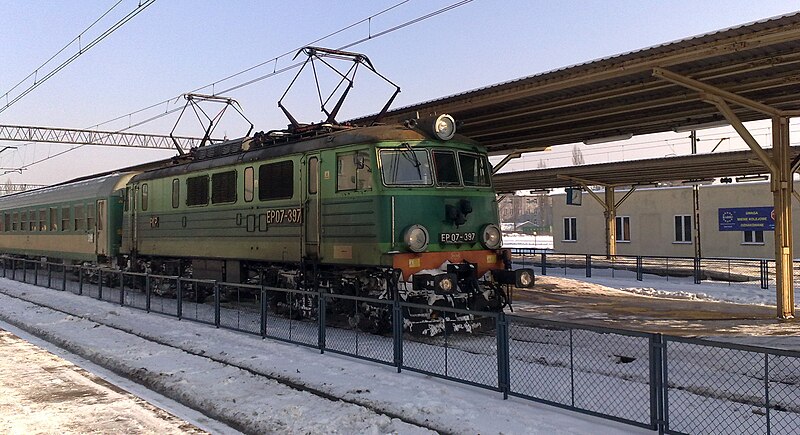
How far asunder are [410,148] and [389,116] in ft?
21.0

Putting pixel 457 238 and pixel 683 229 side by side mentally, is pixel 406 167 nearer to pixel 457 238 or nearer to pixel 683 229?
pixel 457 238

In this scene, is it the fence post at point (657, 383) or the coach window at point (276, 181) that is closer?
the fence post at point (657, 383)

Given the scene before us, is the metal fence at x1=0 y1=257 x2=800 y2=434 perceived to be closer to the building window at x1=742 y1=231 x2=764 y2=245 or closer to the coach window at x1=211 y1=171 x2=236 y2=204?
the coach window at x1=211 y1=171 x2=236 y2=204

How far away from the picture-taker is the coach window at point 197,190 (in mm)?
15195

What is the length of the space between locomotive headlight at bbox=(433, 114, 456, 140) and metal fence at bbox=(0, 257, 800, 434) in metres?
3.29

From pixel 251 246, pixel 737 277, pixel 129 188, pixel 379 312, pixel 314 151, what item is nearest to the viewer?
pixel 379 312

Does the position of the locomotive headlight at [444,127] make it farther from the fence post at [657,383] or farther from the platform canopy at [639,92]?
the fence post at [657,383]

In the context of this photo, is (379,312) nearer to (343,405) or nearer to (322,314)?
(322,314)

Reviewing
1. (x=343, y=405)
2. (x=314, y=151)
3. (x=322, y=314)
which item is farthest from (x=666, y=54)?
(x=343, y=405)

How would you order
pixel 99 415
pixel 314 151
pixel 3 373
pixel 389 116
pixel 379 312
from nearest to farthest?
pixel 99 415 → pixel 3 373 → pixel 379 312 → pixel 314 151 → pixel 389 116

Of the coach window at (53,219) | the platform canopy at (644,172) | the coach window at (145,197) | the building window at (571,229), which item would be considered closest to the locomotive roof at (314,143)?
the coach window at (145,197)

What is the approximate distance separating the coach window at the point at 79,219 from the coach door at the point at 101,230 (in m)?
1.43

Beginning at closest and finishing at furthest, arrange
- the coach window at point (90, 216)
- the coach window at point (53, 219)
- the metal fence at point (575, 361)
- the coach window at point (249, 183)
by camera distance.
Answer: the metal fence at point (575, 361)
the coach window at point (249, 183)
the coach window at point (90, 216)
the coach window at point (53, 219)

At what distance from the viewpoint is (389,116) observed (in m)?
17.1
